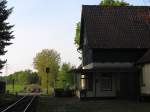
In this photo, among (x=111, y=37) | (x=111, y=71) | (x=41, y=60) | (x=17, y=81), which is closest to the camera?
(x=111, y=71)

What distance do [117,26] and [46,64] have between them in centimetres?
5092

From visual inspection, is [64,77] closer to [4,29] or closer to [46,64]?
[46,64]

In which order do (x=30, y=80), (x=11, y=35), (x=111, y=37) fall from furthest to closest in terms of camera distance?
(x=30, y=80), (x=11, y=35), (x=111, y=37)

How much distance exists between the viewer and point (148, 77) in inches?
1353

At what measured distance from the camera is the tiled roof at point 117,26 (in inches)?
1549

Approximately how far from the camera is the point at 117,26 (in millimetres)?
41438

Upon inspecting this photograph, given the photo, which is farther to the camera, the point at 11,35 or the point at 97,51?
the point at 11,35

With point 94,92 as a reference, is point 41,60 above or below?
above

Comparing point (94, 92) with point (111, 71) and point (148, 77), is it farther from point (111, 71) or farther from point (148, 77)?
point (148, 77)

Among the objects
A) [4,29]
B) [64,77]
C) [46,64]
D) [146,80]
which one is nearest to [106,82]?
[146,80]

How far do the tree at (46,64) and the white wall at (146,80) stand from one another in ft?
177

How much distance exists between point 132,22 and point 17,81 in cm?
11574

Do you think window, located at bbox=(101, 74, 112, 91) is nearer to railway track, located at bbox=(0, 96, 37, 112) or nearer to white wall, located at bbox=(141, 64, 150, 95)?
white wall, located at bbox=(141, 64, 150, 95)

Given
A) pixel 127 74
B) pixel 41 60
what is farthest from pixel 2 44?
pixel 41 60
